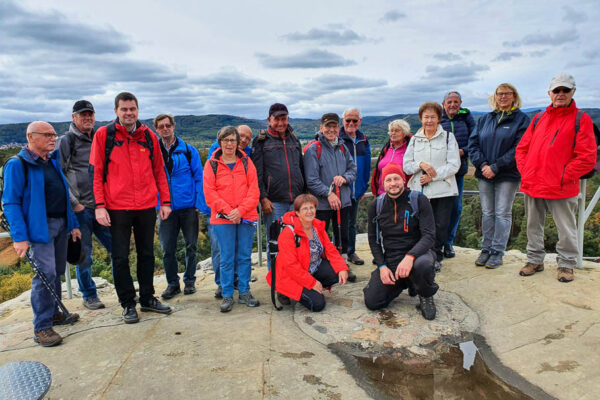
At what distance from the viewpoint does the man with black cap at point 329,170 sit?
478 centimetres

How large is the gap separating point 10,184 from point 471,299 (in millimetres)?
4607

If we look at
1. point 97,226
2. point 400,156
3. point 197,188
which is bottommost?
point 97,226

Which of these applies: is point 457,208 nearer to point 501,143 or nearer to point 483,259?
point 483,259

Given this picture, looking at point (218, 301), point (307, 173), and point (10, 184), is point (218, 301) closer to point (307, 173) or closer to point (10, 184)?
point (307, 173)

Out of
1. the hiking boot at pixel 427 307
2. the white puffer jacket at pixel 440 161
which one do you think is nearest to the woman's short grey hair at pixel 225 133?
the white puffer jacket at pixel 440 161

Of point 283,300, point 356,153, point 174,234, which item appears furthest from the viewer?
point 356,153

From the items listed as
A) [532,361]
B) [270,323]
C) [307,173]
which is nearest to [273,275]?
[270,323]

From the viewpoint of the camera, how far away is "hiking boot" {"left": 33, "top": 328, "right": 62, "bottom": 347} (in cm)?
347

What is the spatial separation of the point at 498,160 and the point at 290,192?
8.28 feet

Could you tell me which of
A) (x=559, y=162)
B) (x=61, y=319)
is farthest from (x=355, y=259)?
(x=61, y=319)

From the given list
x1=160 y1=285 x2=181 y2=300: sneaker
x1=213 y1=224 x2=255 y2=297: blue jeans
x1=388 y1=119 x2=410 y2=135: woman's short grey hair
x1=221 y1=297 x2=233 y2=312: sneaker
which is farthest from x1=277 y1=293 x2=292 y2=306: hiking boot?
x1=388 y1=119 x2=410 y2=135: woman's short grey hair

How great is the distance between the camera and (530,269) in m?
4.72

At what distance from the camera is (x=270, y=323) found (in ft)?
12.6

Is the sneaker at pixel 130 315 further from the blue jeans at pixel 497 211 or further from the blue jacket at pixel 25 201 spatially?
the blue jeans at pixel 497 211
